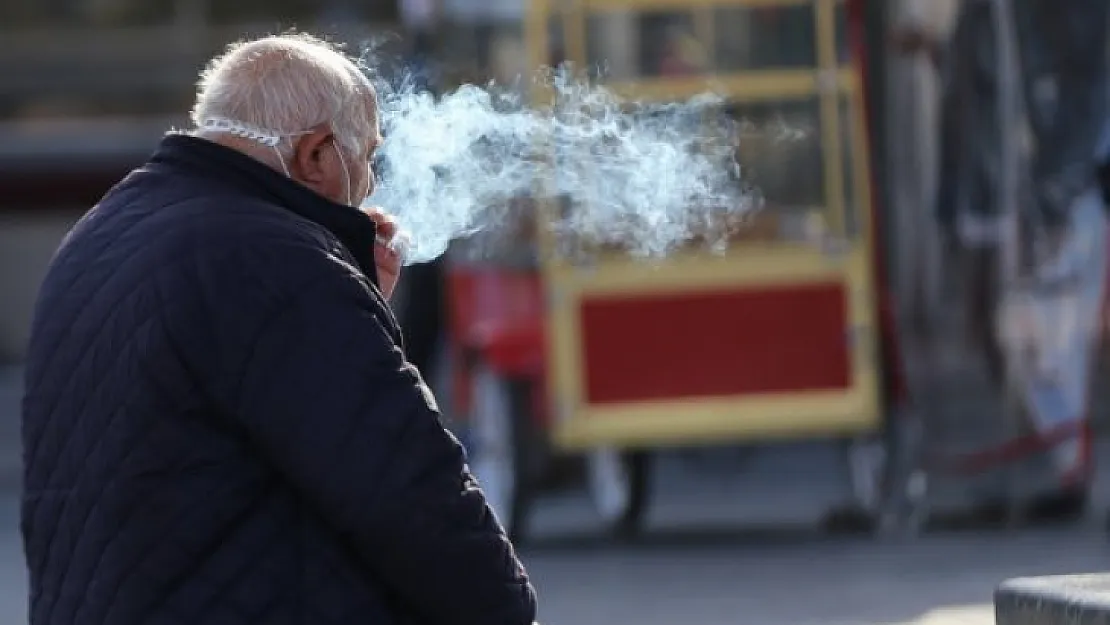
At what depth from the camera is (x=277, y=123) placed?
2764 millimetres

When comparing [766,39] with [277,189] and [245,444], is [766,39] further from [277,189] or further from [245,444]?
[245,444]

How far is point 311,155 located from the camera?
279cm

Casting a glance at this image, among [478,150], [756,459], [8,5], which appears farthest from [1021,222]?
[8,5]

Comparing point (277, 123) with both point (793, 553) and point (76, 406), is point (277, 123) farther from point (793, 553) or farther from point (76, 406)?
point (793, 553)

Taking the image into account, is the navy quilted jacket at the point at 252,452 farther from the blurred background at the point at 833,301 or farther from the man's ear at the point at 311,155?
the blurred background at the point at 833,301

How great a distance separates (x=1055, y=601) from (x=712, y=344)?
5.27m

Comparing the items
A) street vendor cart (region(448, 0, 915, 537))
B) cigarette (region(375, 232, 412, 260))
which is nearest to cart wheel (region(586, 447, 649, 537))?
street vendor cart (region(448, 0, 915, 537))

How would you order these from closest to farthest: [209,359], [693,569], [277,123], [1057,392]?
[209,359], [277,123], [693,569], [1057,392]

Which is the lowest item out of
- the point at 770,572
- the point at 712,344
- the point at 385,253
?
the point at 770,572

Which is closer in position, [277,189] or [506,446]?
[277,189]

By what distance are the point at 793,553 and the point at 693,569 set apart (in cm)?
45

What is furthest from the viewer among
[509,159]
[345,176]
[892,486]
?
[892,486]

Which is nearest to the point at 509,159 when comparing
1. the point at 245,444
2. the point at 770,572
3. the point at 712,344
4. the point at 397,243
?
the point at 397,243

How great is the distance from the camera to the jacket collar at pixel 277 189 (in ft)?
8.91
